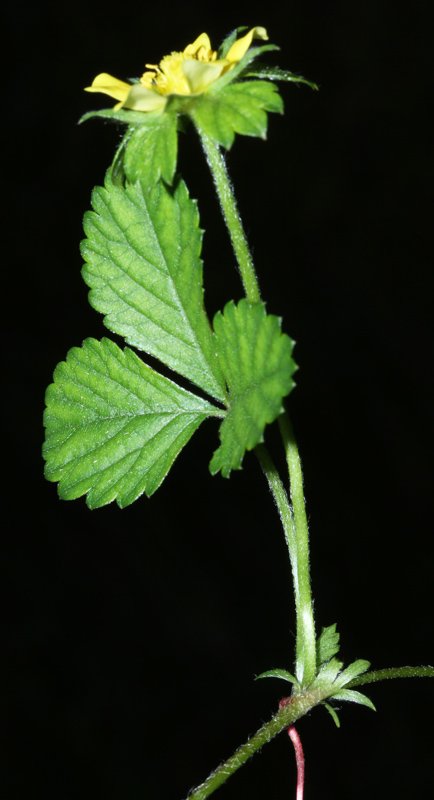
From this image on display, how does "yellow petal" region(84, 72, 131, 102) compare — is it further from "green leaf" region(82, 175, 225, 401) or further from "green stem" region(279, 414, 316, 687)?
"green stem" region(279, 414, 316, 687)

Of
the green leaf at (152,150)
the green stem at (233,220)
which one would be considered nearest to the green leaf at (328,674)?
the green stem at (233,220)

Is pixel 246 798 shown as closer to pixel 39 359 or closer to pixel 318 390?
pixel 318 390

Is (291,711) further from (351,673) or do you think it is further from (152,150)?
(152,150)

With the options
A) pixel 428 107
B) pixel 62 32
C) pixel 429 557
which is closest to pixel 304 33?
pixel 428 107

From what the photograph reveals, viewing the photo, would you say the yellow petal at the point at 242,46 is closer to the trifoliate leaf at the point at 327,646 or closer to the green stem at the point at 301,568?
the green stem at the point at 301,568

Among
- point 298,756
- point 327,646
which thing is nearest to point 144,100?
point 327,646
